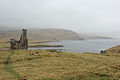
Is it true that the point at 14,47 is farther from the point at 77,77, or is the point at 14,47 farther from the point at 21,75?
the point at 77,77

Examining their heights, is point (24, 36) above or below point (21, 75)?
above

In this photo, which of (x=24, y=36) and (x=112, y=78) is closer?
(x=112, y=78)

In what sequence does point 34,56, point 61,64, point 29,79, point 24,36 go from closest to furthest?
point 29,79
point 61,64
point 34,56
point 24,36

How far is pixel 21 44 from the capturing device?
200 ft

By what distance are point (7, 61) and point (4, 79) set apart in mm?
15104

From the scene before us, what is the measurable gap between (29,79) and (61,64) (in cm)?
1147

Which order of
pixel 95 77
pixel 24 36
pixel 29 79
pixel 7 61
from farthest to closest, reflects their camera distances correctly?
pixel 24 36, pixel 7 61, pixel 95 77, pixel 29 79

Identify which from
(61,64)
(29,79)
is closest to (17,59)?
(61,64)

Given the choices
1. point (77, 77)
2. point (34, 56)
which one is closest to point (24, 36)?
point (34, 56)

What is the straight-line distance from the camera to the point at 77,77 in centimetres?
2298

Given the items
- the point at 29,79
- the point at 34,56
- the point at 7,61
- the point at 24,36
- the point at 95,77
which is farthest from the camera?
the point at 24,36

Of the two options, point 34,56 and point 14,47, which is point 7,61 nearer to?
point 34,56

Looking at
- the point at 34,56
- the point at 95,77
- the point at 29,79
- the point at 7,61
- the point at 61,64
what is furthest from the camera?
the point at 34,56

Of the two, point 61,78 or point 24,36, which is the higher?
point 24,36
